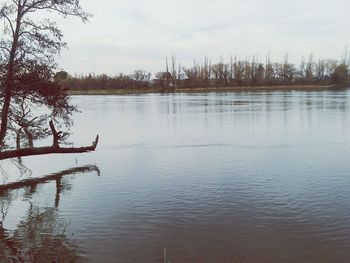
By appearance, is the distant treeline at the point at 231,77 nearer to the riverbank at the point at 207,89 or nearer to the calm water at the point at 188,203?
the riverbank at the point at 207,89

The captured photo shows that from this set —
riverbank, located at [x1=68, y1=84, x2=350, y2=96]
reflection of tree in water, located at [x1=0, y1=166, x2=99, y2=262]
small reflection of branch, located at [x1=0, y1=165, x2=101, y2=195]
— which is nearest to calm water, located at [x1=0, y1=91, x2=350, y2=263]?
reflection of tree in water, located at [x1=0, y1=166, x2=99, y2=262]

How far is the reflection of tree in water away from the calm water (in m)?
0.04

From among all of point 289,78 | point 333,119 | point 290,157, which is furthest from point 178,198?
point 289,78

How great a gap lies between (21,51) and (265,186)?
12717 mm

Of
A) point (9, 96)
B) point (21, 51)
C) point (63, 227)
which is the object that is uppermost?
point (21, 51)

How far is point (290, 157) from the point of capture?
26531 mm

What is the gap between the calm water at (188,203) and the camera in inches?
518

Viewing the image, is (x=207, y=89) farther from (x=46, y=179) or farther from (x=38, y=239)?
(x=38, y=239)

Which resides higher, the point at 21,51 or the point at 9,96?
the point at 21,51

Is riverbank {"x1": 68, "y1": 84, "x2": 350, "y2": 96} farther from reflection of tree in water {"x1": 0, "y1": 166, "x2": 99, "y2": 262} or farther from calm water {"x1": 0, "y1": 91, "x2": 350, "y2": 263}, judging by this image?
reflection of tree in water {"x1": 0, "y1": 166, "x2": 99, "y2": 262}

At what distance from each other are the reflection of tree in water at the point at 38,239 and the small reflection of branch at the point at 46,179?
2157 millimetres

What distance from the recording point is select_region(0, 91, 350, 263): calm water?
43.2 ft

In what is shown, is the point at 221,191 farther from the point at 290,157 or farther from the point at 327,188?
the point at 290,157

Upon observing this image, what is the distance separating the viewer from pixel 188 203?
59.2 ft
